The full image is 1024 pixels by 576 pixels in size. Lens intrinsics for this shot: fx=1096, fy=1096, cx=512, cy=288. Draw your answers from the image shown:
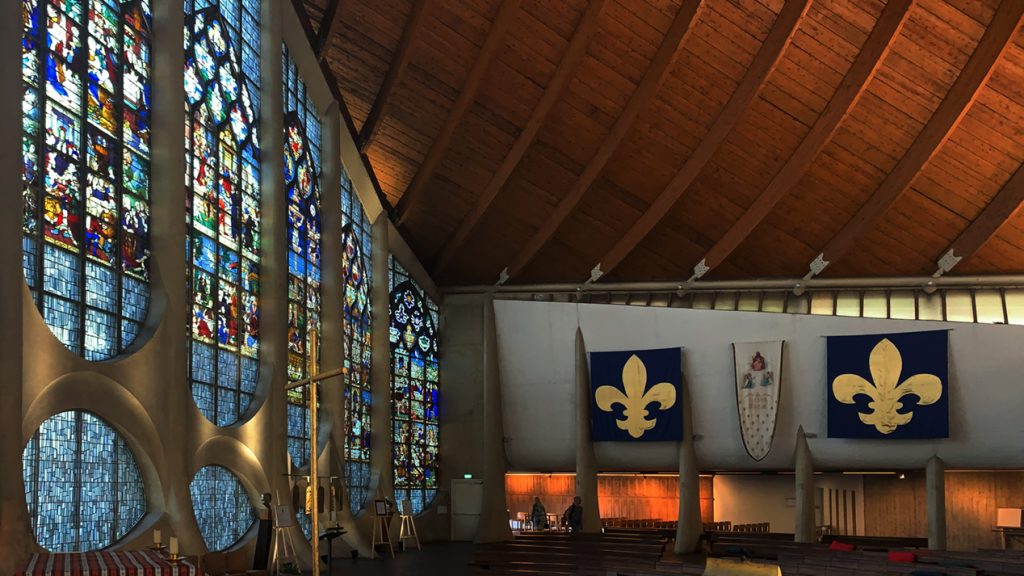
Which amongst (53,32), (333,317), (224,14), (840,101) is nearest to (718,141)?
(840,101)

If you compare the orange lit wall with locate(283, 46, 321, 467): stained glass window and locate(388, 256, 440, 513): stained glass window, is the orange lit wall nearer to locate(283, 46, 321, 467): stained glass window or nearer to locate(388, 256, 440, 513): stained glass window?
locate(388, 256, 440, 513): stained glass window

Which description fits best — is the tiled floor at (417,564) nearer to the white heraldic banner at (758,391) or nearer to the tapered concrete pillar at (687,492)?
the tapered concrete pillar at (687,492)

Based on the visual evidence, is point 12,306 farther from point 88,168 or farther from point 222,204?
point 222,204

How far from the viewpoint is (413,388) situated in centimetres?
2625

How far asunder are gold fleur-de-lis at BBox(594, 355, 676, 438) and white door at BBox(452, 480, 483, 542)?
4.92m

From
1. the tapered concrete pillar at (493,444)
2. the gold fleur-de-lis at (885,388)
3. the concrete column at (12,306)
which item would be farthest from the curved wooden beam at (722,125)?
the concrete column at (12,306)

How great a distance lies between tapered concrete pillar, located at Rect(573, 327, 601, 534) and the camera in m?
23.0

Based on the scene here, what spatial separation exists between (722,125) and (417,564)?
9.31 metres

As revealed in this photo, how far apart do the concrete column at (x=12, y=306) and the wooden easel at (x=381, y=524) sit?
1086cm

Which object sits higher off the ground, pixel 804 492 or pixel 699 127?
pixel 699 127

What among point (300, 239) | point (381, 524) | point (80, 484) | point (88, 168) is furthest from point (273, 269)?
point (381, 524)

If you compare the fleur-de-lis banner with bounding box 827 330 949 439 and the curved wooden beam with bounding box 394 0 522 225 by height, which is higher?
the curved wooden beam with bounding box 394 0 522 225

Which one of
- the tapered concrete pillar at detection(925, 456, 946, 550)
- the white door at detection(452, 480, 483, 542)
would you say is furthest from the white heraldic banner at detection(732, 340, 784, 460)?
the white door at detection(452, 480, 483, 542)

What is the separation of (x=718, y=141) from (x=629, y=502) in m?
10.4
